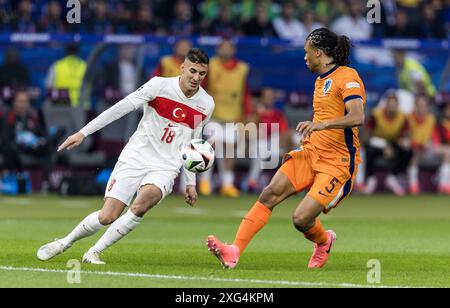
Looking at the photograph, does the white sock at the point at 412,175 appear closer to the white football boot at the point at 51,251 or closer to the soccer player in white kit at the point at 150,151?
the soccer player in white kit at the point at 150,151

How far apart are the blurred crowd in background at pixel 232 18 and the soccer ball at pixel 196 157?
1177 cm

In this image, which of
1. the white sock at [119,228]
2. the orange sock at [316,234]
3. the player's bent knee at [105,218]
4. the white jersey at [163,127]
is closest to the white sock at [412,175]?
the orange sock at [316,234]

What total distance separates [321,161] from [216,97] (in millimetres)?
10097

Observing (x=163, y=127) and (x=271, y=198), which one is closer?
(x=271, y=198)

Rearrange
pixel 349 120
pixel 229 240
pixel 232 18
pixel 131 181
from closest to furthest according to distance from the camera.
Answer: pixel 349 120
pixel 131 181
pixel 229 240
pixel 232 18

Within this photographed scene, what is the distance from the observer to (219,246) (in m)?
11.1

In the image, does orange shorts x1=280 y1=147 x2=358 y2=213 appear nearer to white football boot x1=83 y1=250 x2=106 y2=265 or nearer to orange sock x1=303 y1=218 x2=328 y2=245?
orange sock x1=303 y1=218 x2=328 y2=245

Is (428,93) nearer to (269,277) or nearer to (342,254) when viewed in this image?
(342,254)

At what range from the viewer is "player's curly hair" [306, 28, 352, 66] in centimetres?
1159

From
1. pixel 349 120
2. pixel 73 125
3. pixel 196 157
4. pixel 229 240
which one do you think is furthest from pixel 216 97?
pixel 349 120

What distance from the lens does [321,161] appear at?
11617 mm

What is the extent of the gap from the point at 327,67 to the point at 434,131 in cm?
1246

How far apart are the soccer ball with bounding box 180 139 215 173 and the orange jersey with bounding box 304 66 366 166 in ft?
3.19

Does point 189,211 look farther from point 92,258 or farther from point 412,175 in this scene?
point 92,258
